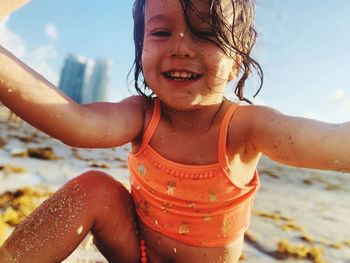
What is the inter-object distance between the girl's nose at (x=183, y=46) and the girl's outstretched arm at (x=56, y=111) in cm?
38

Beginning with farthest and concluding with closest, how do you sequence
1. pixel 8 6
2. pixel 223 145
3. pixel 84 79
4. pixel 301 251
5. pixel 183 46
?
pixel 84 79, pixel 301 251, pixel 223 145, pixel 183 46, pixel 8 6

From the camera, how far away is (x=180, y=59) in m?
1.15

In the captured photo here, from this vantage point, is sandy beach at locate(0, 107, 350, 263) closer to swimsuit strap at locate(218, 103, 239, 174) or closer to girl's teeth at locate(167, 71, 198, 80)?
swimsuit strap at locate(218, 103, 239, 174)

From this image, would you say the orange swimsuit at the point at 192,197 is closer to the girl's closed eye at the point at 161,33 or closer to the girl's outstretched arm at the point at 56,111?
the girl's outstretched arm at the point at 56,111

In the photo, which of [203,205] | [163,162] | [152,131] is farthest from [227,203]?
[152,131]

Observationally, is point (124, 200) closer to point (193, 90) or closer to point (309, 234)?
point (193, 90)

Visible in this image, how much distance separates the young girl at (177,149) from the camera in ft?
3.50

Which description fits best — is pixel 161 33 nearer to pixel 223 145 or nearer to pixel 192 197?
pixel 223 145

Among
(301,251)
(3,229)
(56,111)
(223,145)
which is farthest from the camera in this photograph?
(301,251)

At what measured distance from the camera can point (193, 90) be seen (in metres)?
1.17

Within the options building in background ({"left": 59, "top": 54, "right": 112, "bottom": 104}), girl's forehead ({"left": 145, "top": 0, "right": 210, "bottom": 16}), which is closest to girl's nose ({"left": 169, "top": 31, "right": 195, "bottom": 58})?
girl's forehead ({"left": 145, "top": 0, "right": 210, "bottom": 16})

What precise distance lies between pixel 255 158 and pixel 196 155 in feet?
0.99

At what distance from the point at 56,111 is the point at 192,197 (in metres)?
0.73

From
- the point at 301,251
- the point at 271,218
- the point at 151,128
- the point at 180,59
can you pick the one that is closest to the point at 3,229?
the point at 151,128
